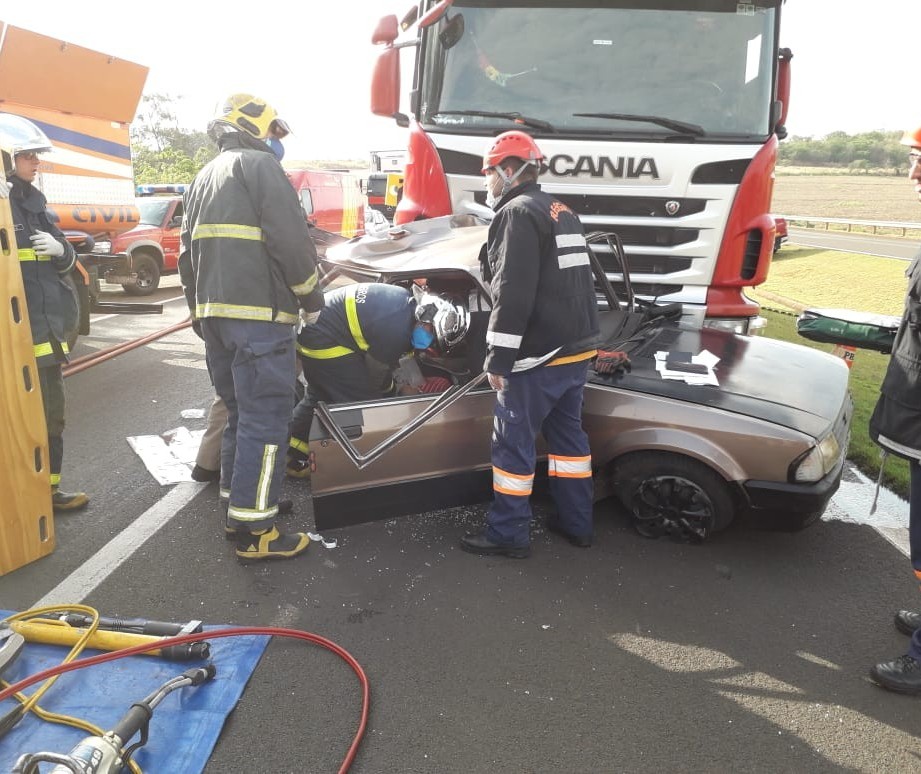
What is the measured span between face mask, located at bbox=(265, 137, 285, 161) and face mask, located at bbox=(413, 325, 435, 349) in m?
1.03

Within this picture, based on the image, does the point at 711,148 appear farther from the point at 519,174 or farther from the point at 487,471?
the point at 487,471

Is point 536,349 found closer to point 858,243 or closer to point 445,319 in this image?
point 445,319

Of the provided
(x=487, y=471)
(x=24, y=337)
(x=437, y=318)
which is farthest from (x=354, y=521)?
(x=24, y=337)

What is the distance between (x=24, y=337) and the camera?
3092mm

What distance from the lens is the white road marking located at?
9.75ft

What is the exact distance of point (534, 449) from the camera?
10.5 ft

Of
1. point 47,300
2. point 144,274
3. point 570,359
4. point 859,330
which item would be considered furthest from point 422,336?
point 144,274

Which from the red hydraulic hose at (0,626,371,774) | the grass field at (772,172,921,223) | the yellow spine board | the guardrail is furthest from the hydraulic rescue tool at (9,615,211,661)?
the grass field at (772,172,921,223)

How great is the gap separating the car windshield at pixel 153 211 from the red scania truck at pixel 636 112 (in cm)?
792

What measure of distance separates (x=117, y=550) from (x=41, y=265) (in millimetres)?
1486

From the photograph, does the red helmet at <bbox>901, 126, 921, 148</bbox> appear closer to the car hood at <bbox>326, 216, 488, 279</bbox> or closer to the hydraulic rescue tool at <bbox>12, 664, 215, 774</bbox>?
the car hood at <bbox>326, 216, 488, 279</bbox>

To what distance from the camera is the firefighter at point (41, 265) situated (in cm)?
341

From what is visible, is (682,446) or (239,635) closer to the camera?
(239,635)

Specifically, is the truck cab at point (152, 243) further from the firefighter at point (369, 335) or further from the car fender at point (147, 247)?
the firefighter at point (369, 335)
